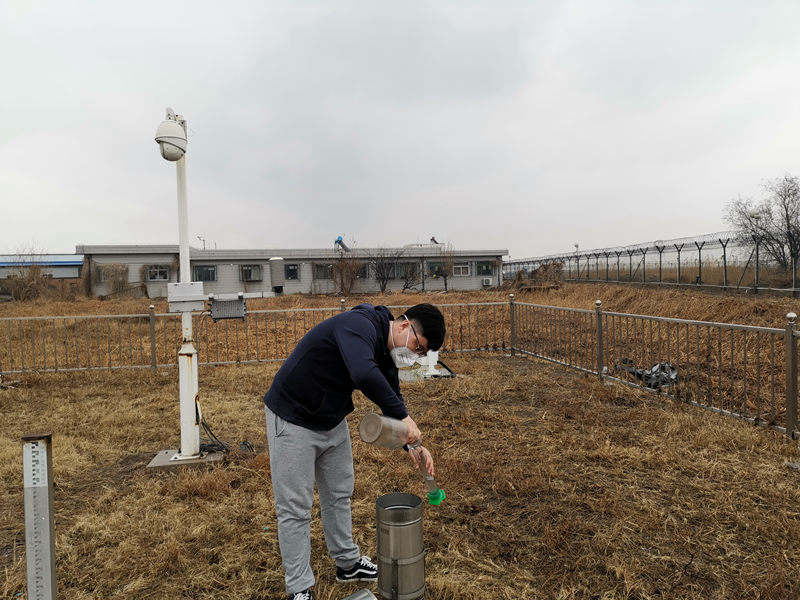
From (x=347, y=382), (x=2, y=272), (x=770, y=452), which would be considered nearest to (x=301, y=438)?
(x=347, y=382)

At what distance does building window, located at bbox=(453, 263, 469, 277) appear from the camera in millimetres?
33969

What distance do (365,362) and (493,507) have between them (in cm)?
210

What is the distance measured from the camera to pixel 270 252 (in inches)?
1188

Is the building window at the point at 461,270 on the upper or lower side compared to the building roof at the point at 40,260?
lower

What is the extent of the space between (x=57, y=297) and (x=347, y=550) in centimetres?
2842

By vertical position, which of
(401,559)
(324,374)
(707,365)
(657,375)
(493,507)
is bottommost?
(493,507)

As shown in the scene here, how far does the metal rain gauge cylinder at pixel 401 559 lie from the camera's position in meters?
2.44

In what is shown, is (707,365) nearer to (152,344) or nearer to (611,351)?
(611,351)

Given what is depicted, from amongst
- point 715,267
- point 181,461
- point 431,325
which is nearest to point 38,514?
point 431,325

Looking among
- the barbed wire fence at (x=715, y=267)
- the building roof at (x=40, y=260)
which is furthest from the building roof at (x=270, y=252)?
the barbed wire fence at (x=715, y=267)

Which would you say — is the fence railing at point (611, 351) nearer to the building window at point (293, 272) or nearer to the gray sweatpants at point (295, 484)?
the gray sweatpants at point (295, 484)

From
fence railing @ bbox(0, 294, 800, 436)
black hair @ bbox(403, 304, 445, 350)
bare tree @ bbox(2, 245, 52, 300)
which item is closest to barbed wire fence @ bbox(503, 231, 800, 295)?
fence railing @ bbox(0, 294, 800, 436)

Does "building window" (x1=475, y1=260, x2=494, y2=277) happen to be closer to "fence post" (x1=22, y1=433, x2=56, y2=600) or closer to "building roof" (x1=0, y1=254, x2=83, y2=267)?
"building roof" (x1=0, y1=254, x2=83, y2=267)

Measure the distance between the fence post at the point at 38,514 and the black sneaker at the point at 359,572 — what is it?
1.40 m
